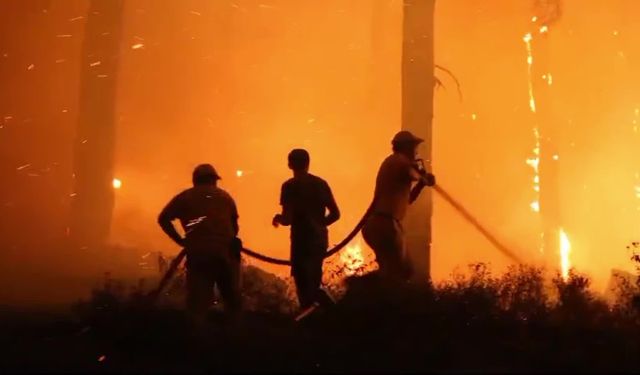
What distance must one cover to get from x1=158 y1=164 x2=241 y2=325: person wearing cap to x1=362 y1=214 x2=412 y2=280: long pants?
4.80 ft

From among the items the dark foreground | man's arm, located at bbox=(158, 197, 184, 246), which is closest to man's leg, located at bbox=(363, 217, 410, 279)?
the dark foreground

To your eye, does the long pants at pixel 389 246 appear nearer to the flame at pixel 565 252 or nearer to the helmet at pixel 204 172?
the helmet at pixel 204 172

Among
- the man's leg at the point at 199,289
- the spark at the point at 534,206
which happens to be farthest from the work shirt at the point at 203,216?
the spark at the point at 534,206

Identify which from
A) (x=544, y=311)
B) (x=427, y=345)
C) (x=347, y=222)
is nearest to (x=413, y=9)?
(x=544, y=311)

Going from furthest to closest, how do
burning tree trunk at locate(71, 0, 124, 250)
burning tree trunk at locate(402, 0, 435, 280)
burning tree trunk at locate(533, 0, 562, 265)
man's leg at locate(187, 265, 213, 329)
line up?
burning tree trunk at locate(533, 0, 562, 265) → burning tree trunk at locate(71, 0, 124, 250) → burning tree trunk at locate(402, 0, 435, 280) → man's leg at locate(187, 265, 213, 329)

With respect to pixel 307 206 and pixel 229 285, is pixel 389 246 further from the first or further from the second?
pixel 229 285

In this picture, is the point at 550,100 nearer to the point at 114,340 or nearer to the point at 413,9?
the point at 413,9

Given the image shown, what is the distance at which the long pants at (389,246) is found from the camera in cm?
784

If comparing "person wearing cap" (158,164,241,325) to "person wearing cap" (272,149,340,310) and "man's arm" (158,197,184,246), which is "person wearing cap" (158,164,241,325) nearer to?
"man's arm" (158,197,184,246)

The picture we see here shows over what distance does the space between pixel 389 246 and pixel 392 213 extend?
0.35 metres

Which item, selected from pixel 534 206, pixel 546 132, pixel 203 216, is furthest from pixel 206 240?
pixel 546 132

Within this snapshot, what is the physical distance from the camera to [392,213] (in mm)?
7926

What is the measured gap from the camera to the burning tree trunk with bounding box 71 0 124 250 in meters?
17.5

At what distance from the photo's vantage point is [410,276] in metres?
7.94
